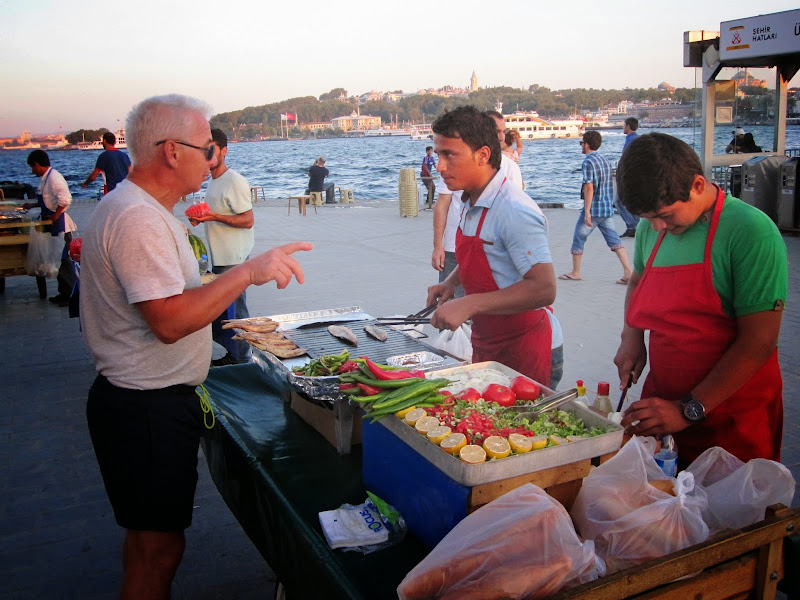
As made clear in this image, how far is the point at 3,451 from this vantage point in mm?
4988

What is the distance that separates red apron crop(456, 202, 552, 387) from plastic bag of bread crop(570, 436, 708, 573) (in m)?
1.36

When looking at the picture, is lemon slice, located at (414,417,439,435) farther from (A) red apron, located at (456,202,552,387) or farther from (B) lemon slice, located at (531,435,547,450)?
(A) red apron, located at (456,202,552,387)

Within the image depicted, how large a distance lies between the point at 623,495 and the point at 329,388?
1122 mm

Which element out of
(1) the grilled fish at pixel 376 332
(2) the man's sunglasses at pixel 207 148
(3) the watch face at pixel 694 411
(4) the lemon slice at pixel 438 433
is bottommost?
(3) the watch face at pixel 694 411

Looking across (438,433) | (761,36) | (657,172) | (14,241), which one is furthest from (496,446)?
(761,36)

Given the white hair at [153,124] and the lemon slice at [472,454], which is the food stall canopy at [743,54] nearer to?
the white hair at [153,124]

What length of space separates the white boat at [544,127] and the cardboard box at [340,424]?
109088 mm

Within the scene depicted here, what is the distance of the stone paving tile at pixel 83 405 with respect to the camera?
352 cm

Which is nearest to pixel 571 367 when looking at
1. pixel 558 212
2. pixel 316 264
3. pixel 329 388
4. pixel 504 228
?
pixel 504 228

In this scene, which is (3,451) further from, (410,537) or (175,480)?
(410,537)

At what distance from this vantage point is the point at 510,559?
1457mm

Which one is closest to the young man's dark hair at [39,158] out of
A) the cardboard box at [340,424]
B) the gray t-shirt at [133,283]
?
the gray t-shirt at [133,283]

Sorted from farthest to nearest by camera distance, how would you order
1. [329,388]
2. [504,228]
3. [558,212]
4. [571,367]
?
[558,212], [571,367], [504,228], [329,388]

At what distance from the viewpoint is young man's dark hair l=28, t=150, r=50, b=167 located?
32.1 ft
